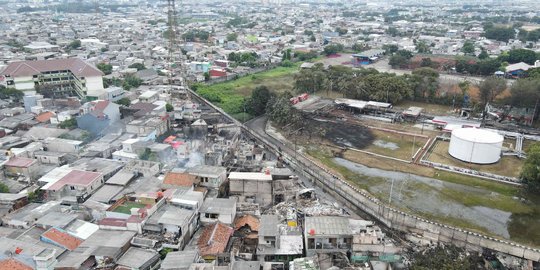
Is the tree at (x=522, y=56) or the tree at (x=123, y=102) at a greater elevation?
the tree at (x=522, y=56)

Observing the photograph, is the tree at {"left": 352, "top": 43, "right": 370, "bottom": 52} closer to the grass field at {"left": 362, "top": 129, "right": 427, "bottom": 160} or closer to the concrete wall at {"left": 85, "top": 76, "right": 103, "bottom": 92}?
the grass field at {"left": 362, "top": 129, "right": 427, "bottom": 160}

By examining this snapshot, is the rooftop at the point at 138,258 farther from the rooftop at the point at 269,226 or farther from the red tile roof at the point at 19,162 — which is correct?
the red tile roof at the point at 19,162

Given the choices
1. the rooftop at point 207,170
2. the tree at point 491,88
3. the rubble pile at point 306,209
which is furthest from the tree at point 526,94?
the rooftop at point 207,170

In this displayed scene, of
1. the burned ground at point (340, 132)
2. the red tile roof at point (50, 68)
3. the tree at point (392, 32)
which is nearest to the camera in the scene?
the burned ground at point (340, 132)

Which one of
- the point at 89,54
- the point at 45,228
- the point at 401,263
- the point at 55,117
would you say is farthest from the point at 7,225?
the point at 89,54

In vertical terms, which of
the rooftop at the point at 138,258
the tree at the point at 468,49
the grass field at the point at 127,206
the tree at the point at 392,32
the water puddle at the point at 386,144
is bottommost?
the water puddle at the point at 386,144

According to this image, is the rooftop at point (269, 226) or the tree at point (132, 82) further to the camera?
the tree at point (132, 82)

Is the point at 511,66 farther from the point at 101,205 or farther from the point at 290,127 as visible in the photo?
the point at 101,205

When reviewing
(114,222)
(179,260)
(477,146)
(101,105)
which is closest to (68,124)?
(101,105)
